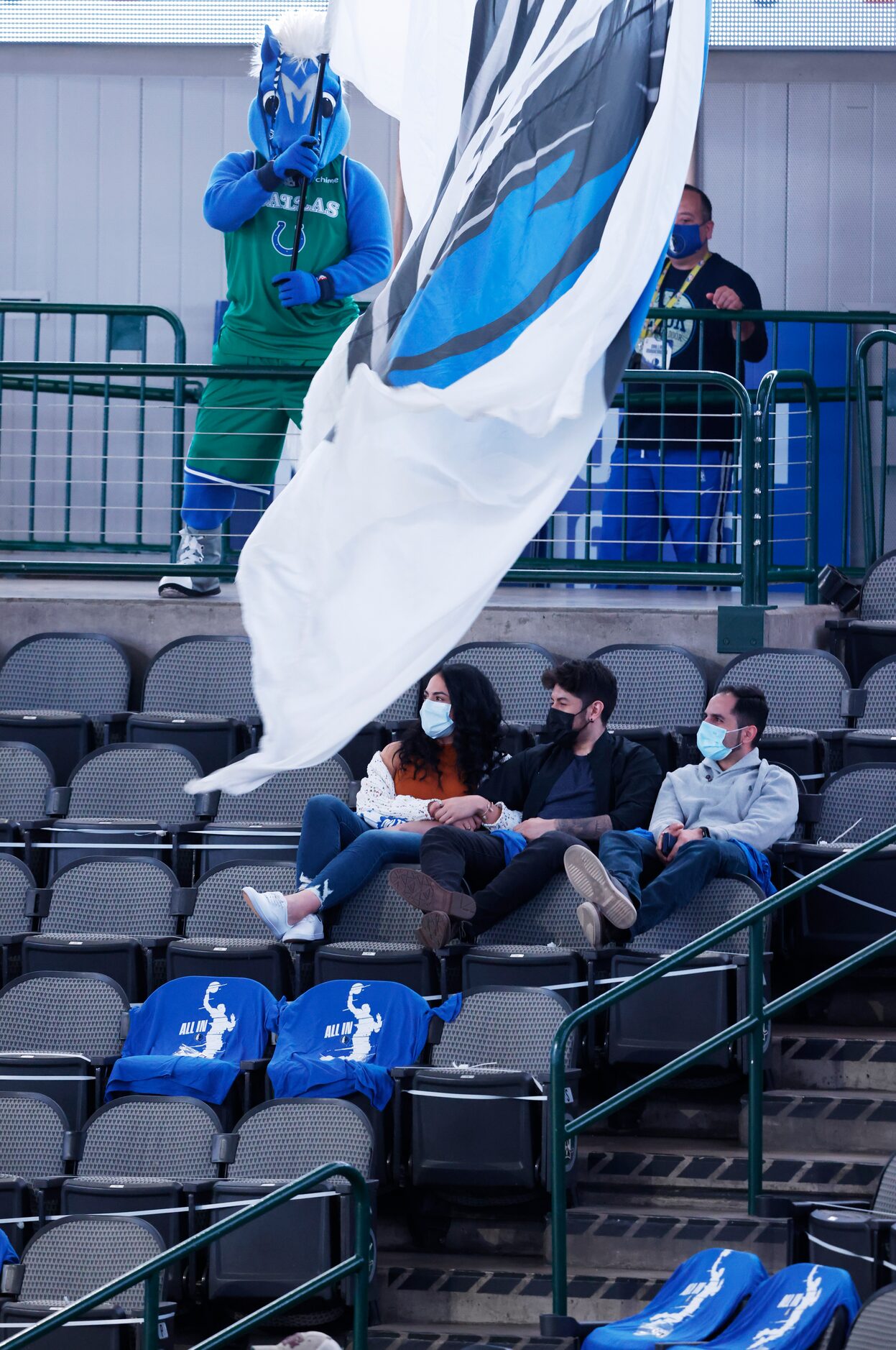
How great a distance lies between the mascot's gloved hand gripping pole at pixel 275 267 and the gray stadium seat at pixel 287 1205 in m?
3.17

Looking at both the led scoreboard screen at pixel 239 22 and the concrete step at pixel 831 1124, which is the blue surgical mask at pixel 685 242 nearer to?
the led scoreboard screen at pixel 239 22

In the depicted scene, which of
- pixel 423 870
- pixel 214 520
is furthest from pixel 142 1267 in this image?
pixel 214 520

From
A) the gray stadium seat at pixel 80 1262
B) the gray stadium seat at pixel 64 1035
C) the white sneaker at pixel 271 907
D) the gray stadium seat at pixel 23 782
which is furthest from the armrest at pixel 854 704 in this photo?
the gray stadium seat at pixel 80 1262

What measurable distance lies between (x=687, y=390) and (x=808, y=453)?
3.76 ft

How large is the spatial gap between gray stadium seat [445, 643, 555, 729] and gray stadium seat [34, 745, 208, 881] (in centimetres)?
98

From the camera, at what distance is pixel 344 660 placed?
2.77 metres

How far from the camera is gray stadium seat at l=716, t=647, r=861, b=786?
25.3 feet

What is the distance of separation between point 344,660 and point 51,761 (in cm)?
557

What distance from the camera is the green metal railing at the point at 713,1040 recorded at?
563 centimetres

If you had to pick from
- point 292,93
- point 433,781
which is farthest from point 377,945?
point 292,93

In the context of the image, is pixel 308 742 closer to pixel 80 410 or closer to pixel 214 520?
pixel 214 520

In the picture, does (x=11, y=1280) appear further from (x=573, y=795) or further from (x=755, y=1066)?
(x=573, y=795)

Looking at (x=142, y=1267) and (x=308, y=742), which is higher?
(x=308, y=742)

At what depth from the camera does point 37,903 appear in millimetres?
7254
